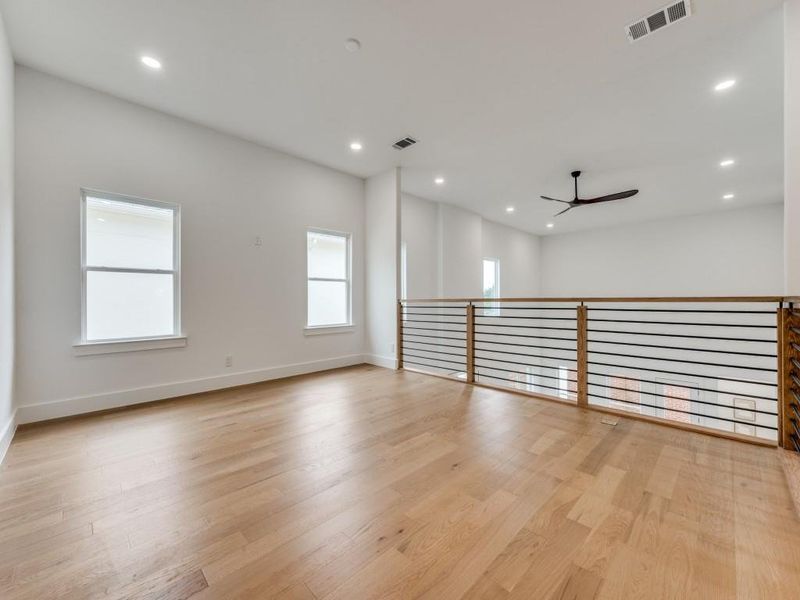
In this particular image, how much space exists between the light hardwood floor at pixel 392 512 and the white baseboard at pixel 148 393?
8.0 inches

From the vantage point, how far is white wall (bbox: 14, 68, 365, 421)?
2838mm

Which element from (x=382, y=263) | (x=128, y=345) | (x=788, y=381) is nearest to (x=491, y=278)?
(x=382, y=263)

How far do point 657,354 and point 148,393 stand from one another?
369 inches

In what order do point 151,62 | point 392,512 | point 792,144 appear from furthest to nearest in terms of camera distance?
point 151,62, point 792,144, point 392,512

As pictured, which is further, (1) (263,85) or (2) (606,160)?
(2) (606,160)

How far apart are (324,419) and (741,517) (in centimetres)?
A: 259

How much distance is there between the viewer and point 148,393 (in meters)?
3.35

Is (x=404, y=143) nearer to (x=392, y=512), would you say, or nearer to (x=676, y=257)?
(x=392, y=512)

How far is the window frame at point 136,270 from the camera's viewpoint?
10.0ft

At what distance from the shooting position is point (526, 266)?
964 centimetres

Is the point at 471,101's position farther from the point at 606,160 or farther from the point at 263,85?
the point at 606,160

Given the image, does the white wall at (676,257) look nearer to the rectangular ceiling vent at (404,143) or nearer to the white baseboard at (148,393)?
the rectangular ceiling vent at (404,143)

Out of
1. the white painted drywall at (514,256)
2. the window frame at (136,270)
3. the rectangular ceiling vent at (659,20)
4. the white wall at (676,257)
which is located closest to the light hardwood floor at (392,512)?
the window frame at (136,270)

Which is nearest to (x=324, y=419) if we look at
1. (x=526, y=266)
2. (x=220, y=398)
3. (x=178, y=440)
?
(x=178, y=440)
